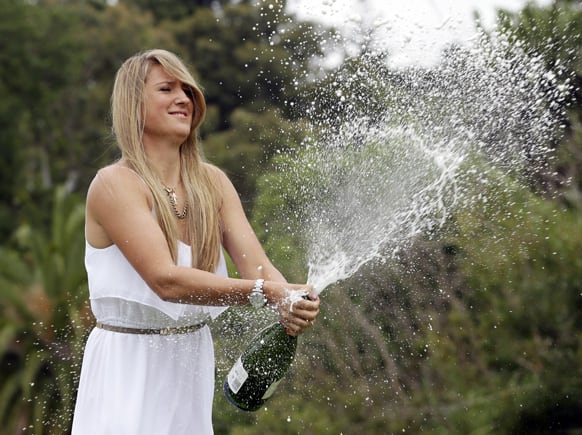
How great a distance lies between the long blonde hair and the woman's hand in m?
0.29

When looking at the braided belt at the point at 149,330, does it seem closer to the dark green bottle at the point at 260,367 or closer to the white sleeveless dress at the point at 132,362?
the white sleeveless dress at the point at 132,362

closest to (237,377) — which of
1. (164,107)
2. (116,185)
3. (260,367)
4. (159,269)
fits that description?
(260,367)

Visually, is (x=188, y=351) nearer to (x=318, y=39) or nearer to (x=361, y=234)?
(x=361, y=234)

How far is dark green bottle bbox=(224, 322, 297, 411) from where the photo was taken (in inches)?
105

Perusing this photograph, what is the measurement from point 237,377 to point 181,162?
2.14 ft

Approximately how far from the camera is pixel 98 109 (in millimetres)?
20562

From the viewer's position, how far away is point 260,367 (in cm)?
268

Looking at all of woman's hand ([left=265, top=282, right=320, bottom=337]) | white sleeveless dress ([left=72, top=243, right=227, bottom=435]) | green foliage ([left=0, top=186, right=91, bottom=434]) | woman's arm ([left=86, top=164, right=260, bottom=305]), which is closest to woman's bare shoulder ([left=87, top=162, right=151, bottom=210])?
woman's arm ([left=86, top=164, right=260, bottom=305])

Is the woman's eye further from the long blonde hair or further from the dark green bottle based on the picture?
the dark green bottle

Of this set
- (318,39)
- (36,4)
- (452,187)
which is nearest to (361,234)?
(452,187)

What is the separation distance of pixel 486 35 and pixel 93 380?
3453mm

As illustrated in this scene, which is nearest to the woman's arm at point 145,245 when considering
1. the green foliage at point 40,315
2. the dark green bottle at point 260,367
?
the dark green bottle at point 260,367

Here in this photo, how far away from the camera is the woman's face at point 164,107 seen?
8.83 ft

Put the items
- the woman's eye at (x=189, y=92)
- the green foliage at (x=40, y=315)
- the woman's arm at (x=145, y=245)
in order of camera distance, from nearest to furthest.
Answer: the woman's arm at (x=145, y=245), the woman's eye at (x=189, y=92), the green foliage at (x=40, y=315)
